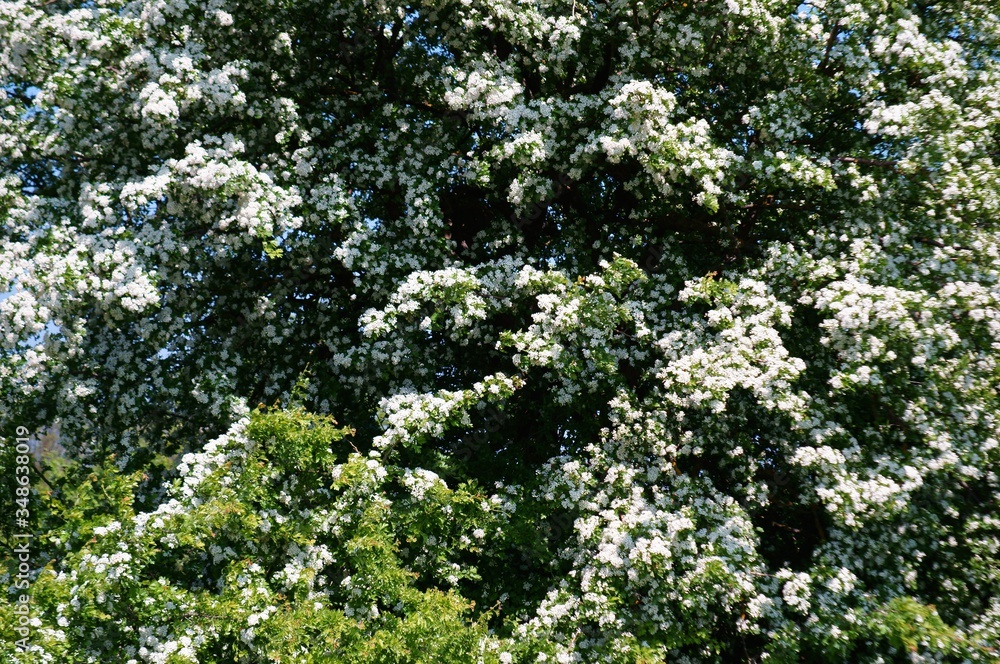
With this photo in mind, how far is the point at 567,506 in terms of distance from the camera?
8.98m

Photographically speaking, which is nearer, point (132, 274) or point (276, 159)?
point (132, 274)

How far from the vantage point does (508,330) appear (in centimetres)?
995

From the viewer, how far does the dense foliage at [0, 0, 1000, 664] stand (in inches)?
305

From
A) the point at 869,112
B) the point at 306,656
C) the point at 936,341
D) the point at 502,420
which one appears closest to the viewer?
the point at 306,656

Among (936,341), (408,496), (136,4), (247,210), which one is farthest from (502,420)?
(136,4)

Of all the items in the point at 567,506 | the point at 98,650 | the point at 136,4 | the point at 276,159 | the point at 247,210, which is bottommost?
the point at 98,650

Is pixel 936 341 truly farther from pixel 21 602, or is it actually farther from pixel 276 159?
pixel 21 602

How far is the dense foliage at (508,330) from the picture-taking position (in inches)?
305

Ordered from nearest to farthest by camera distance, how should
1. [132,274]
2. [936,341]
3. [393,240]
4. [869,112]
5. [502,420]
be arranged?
[936,341] < [132,274] < [869,112] < [393,240] < [502,420]

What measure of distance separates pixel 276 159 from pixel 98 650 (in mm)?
6014
